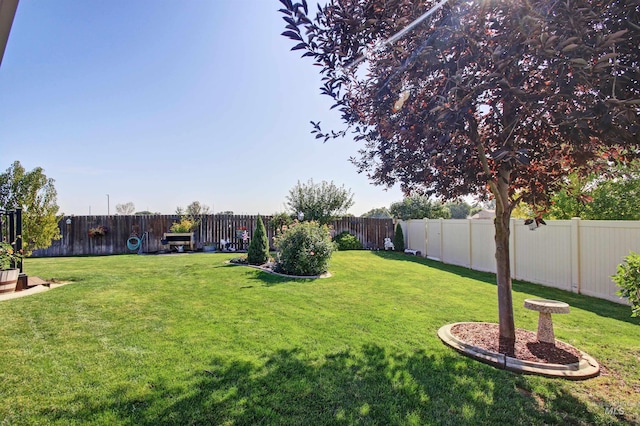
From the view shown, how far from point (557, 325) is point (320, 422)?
4010 millimetres

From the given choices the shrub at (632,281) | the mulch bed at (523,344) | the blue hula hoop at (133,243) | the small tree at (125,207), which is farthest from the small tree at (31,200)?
the small tree at (125,207)

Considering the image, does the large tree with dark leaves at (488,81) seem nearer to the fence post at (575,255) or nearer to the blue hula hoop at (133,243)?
the fence post at (575,255)

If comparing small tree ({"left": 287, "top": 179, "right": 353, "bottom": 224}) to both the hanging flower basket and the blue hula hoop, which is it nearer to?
the blue hula hoop

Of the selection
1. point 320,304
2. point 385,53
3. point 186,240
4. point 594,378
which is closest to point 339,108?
point 385,53

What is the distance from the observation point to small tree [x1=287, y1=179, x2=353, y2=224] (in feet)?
51.0

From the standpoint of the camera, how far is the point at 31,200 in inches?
286

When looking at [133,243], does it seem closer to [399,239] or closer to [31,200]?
[31,200]

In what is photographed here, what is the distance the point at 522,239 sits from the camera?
8.12m

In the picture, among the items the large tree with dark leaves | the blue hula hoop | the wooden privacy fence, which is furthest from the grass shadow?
the blue hula hoop

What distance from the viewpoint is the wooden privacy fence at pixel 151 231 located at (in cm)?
1338

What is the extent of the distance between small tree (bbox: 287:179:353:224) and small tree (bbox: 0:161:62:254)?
953 cm

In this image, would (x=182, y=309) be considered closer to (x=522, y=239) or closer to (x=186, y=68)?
(x=186, y=68)

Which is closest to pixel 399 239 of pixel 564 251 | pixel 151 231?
pixel 564 251

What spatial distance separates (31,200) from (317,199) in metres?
10.8
